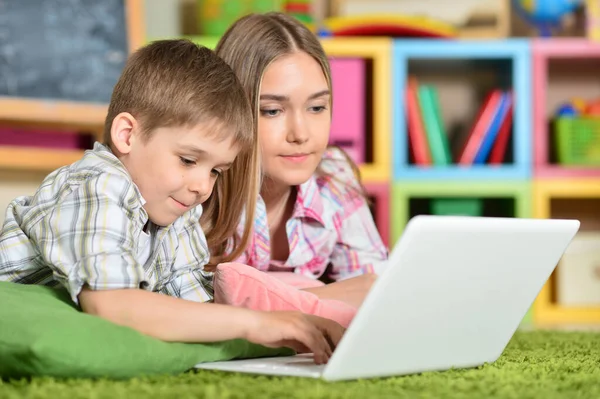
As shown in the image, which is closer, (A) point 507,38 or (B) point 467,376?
(B) point 467,376

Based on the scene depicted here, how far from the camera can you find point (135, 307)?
1.08 m

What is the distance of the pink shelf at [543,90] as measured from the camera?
2.73 m

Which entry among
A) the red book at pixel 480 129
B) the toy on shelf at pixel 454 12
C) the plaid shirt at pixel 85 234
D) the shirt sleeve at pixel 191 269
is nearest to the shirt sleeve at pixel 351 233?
the shirt sleeve at pixel 191 269

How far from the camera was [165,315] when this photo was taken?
1081mm

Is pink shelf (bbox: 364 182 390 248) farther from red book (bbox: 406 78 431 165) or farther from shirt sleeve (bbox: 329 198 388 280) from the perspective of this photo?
shirt sleeve (bbox: 329 198 388 280)

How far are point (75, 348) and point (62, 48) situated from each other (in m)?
1.71

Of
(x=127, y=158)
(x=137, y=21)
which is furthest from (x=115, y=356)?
(x=137, y=21)

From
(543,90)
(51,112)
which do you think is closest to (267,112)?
(51,112)

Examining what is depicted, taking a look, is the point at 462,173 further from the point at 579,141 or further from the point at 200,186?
the point at 200,186

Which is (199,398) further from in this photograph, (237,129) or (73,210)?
(237,129)

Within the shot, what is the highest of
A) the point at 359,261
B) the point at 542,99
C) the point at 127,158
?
the point at 127,158

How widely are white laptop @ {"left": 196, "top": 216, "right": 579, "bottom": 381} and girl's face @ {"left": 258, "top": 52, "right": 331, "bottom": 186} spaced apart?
56 centimetres

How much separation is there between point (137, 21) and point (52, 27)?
0.25 m

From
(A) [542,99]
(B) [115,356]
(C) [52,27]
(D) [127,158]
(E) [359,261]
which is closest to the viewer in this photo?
(B) [115,356]
